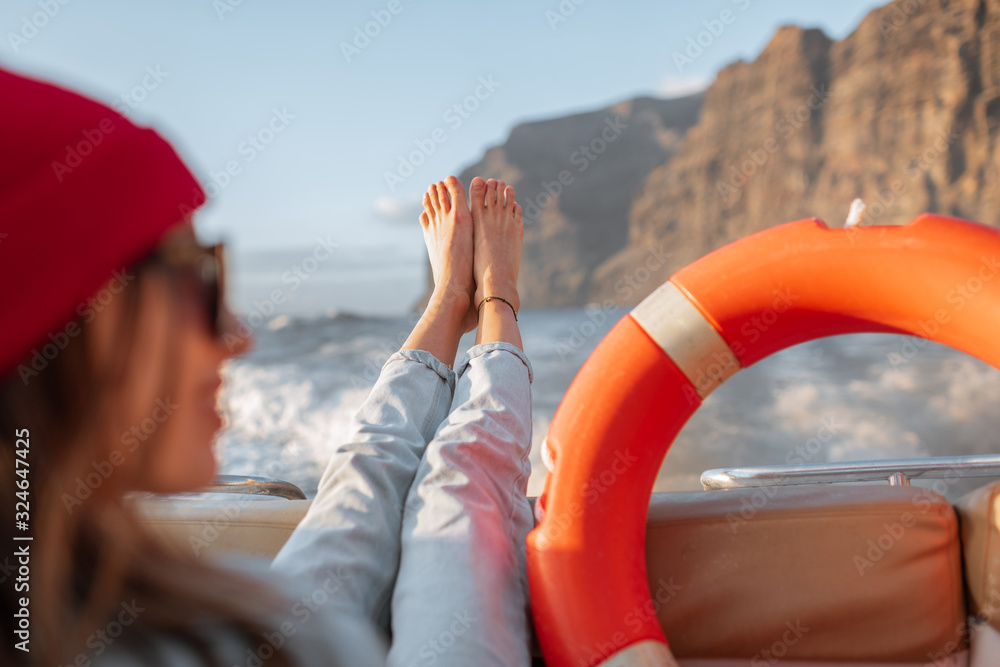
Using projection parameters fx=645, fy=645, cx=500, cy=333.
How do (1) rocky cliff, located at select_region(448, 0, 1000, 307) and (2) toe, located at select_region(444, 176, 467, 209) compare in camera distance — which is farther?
(1) rocky cliff, located at select_region(448, 0, 1000, 307)

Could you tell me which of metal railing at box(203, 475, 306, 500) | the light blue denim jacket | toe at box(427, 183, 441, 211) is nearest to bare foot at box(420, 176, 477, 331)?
toe at box(427, 183, 441, 211)

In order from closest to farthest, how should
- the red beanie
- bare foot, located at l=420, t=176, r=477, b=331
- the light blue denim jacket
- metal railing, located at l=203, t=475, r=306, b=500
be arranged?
the red beanie < the light blue denim jacket < metal railing, located at l=203, t=475, r=306, b=500 < bare foot, located at l=420, t=176, r=477, b=331

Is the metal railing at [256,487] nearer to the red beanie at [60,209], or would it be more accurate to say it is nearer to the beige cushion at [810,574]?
the beige cushion at [810,574]

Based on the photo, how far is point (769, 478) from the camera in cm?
109

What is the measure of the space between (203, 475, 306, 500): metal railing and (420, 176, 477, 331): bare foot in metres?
0.46

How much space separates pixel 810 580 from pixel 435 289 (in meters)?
0.93

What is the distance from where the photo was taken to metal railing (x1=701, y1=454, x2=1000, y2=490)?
97 centimetres

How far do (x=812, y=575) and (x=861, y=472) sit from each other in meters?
0.24

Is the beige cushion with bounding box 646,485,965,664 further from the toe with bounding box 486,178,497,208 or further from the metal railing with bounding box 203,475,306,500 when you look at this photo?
the toe with bounding box 486,178,497,208

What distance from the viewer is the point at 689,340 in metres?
0.84

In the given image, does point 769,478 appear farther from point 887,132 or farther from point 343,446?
point 887,132

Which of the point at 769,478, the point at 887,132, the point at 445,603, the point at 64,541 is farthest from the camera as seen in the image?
the point at 887,132

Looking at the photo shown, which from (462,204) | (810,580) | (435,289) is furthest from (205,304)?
(462,204)

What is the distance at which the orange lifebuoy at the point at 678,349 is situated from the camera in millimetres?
762
